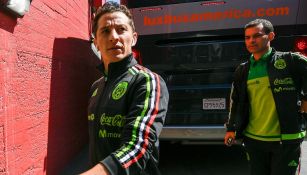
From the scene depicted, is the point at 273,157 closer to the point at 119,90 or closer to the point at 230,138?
the point at 230,138

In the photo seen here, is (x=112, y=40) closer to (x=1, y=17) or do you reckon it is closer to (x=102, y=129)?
(x=102, y=129)

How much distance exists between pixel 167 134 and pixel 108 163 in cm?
333

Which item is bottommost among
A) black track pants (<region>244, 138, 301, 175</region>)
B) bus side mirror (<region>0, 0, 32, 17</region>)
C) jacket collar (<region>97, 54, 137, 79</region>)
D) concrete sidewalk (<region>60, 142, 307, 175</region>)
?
concrete sidewalk (<region>60, 142, 307, 175</region>)

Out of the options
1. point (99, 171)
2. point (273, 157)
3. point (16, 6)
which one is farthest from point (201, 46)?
point (99, 171)

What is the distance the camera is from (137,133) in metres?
1.33

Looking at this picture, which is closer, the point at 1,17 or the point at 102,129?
the point at 102,129

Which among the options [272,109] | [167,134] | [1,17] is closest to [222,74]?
[167,134]

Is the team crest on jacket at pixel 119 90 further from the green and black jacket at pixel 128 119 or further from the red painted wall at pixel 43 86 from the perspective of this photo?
the red painted wall at pixel 43 86

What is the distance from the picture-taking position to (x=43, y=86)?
11.0 feet

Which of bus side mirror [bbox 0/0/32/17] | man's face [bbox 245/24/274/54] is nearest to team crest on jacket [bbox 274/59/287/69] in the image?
man's face [bbox 245/24/274/54]

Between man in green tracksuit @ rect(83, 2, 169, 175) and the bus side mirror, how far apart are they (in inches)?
36.5

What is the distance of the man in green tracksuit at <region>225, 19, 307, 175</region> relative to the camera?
2916mm

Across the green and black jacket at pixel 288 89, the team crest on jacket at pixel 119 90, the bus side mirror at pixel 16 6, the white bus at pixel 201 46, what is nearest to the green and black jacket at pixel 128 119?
the team crest on jacket at pixel 119 90

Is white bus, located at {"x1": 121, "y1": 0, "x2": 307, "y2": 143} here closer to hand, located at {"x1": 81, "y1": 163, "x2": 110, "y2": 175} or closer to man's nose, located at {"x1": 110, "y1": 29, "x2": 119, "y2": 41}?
man's nose, located at {"x1": 110, "y1": 29, "x2": 119, "y2": 41}
